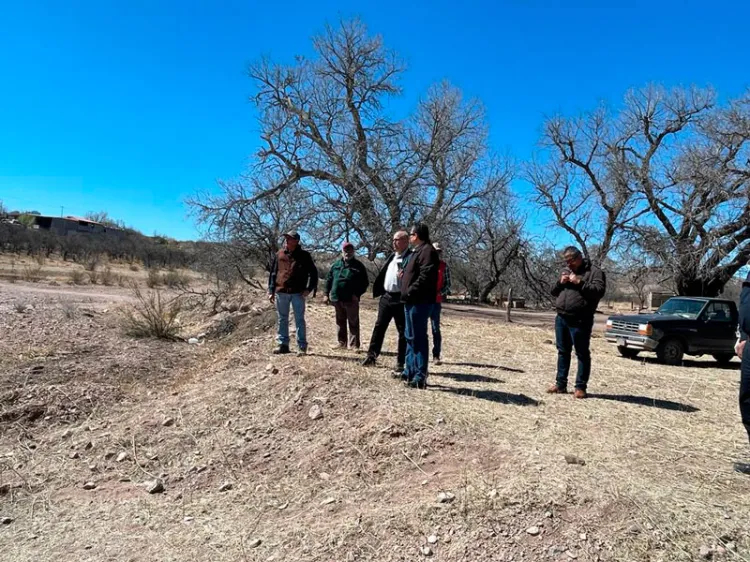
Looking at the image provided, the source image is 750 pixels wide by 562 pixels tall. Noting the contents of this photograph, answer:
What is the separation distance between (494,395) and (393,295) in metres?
1.53

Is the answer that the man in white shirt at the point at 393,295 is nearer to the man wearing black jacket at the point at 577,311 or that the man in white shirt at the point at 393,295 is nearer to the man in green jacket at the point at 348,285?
the man in green jacket at the point at 348,285

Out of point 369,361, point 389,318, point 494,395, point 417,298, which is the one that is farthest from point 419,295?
point 369,361

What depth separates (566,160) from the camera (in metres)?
24.5

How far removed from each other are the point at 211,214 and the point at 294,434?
16812mm

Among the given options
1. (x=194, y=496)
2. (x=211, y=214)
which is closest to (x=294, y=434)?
(x=194, y=496)

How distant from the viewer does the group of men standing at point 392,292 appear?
221 inches

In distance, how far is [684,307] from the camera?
12062mm

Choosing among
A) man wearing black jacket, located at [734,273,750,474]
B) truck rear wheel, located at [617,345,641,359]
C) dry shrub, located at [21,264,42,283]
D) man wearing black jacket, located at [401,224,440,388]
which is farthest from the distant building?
man wearing black jacket, located at [734,273,750,474]

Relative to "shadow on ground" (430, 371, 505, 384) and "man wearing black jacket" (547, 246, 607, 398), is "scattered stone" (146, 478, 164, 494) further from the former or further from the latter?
"man wearing black jacket" (547, 246, 607, 398)

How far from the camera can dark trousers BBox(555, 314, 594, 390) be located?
5926 mm

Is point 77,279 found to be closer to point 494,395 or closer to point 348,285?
point 348,285

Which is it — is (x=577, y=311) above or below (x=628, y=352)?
above

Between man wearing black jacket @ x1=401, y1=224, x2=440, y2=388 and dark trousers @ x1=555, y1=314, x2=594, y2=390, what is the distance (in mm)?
1575

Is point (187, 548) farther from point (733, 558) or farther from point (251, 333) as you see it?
point (251, 333)
